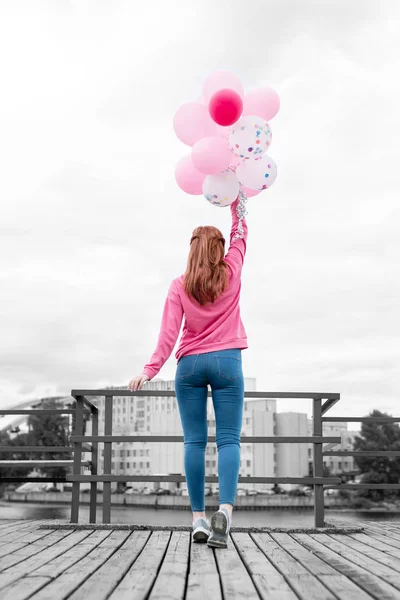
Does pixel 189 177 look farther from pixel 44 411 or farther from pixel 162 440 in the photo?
pixel 44 411

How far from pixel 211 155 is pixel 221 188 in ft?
0.61

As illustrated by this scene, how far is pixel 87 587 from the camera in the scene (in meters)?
1.78

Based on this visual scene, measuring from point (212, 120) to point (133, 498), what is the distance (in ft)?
226

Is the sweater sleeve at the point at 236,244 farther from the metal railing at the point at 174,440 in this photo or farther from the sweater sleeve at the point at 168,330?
the metal railing at the point at 174,440

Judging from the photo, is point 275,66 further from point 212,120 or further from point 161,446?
point 161,446

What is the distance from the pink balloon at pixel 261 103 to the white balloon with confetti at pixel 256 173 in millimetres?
254

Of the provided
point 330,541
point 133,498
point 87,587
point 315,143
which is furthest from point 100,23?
point 133,498

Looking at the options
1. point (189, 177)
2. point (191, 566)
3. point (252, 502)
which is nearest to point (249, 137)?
point (189, 177)

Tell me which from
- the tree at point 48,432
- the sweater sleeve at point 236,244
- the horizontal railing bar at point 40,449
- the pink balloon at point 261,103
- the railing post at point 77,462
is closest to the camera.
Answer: the sweater sleeve at point 236,244

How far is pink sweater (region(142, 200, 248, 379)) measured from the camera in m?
2.88

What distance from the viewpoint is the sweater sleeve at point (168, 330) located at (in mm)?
2930

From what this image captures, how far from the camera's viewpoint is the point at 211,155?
309cm

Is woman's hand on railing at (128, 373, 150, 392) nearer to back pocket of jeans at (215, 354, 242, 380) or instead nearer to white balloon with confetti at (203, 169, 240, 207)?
back pocket of jeans at (215, 354, 242, 380)

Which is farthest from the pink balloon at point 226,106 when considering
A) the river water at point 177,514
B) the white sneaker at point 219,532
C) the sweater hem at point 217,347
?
the river water at point 177,514
